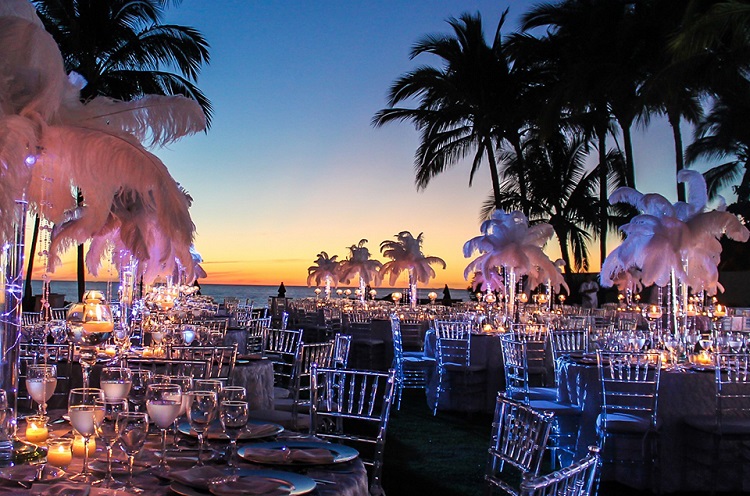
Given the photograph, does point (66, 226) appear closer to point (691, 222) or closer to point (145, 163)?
point (145, 163)

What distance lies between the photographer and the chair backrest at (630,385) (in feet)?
18.0

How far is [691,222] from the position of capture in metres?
8.03

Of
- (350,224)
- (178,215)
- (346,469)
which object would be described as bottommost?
(346,469)

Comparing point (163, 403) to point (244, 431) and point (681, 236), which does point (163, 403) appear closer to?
point (244, 431)

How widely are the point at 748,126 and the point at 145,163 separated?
77.6ft

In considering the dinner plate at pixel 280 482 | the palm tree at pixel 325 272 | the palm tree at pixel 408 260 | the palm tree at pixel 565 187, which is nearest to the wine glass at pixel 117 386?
the dinner plate at pixel 280 482

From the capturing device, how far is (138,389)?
8.50 feet

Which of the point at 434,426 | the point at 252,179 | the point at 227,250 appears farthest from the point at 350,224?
the point at 434,426

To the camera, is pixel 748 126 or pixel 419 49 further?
pixel 748 126

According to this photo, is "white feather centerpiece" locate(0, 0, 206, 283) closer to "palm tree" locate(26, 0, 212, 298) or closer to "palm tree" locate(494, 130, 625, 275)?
"palm tree" locate(26, 0, 212, 298)

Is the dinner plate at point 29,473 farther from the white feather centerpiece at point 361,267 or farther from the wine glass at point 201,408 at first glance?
the white feather centerpiece at point 361,267

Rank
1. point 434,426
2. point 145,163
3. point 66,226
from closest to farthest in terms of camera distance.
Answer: point 145,163, point 66,226, point 434,426

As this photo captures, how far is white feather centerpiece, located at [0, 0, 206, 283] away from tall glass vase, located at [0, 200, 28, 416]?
0.53 ft

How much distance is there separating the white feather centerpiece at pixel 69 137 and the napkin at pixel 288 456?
142 centimetres
